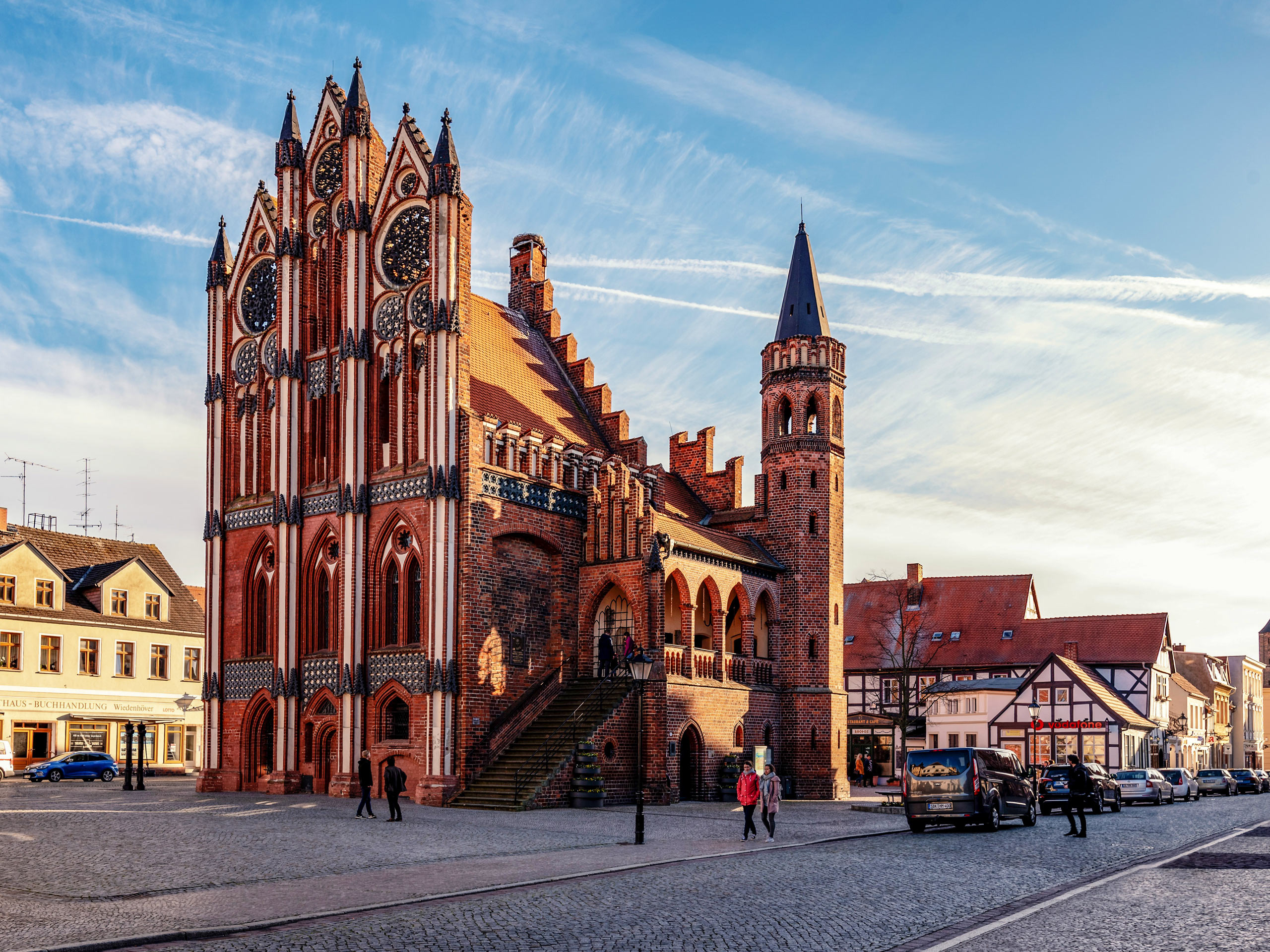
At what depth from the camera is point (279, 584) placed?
118 feet

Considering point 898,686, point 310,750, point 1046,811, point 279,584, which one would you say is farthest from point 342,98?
point 898,686

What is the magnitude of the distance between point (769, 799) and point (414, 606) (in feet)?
45.9

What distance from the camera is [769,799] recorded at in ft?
74.8

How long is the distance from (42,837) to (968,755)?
1632 centimetres

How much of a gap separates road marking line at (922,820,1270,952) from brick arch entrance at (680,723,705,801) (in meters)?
14.6

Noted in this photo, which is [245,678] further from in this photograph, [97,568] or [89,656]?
[97,568]

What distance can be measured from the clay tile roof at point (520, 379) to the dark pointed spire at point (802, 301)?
7.10 meters

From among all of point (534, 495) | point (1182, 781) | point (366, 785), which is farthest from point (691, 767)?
point (1182, 781)

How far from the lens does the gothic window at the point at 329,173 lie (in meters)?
37.8

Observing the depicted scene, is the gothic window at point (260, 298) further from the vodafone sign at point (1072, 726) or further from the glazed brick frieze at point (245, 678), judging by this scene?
the vodafone sign at point (1072, 726)

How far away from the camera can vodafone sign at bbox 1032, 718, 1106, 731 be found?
58.6m

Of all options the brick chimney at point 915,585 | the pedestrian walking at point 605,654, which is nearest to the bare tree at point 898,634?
the brick chimney at point 915,585

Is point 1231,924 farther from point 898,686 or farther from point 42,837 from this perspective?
point 898,686

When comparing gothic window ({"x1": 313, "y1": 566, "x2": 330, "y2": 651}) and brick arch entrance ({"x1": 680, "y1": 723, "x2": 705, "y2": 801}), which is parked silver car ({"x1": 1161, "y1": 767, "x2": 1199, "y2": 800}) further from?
gothic window ({"x1": 313, "y1": 566, "x2": 330, "y2": 651})
